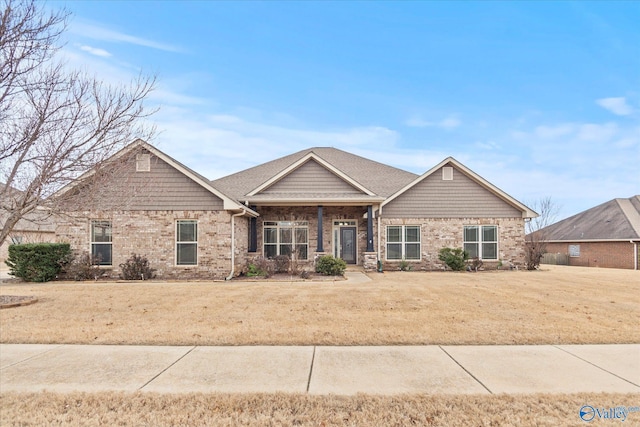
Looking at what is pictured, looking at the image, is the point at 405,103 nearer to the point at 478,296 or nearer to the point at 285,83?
the point at 285,83

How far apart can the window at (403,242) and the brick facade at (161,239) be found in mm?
8490

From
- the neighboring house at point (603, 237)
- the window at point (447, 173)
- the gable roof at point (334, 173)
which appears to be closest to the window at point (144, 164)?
the gable roof at point (334, 173)

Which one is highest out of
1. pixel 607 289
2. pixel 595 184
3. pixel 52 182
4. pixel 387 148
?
pixel 387 148

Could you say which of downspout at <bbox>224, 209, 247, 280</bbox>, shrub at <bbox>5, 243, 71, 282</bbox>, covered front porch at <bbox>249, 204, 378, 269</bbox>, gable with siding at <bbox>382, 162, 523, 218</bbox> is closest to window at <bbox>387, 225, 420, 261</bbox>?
gable with siding at <bbox>382, 162, 523, 218</bbox>

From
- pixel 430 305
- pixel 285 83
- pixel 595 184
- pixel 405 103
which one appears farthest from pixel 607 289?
pixel 595 184

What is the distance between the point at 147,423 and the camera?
320 cm

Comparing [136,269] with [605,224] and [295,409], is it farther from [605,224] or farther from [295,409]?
[605,224]

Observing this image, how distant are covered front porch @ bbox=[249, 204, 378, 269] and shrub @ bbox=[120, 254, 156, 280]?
213 inches

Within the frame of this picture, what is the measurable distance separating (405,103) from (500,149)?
28.1 feet

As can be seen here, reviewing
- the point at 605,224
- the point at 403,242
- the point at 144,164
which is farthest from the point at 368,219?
the point at 605,224

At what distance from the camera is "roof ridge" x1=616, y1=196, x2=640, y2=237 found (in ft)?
80.6

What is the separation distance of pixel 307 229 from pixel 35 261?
11.5 metres

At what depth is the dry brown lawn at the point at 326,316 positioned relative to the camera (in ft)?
19.2

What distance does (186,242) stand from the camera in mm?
15312
